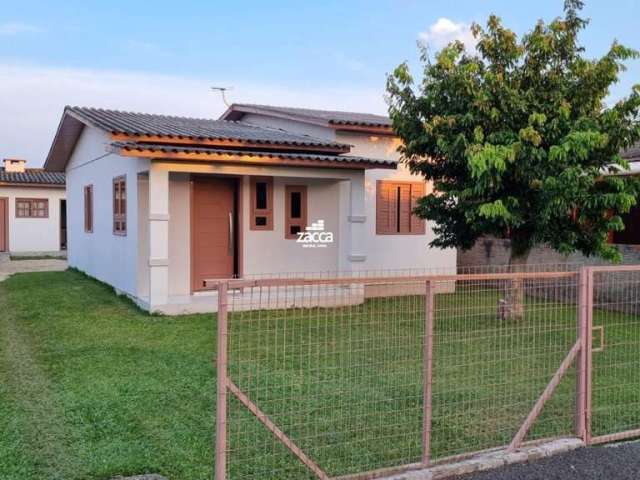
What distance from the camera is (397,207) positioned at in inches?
525

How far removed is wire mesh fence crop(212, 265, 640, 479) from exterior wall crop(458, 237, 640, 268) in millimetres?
4817

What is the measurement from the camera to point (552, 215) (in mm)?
9078

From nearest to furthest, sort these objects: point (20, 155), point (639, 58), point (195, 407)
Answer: point (195, 407) → point (639, 58) → point (20, 155)

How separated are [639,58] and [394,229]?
5.91 m

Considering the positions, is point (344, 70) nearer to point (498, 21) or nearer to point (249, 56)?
point (249, 56)

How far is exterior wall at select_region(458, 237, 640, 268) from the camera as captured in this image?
11656 millimetres

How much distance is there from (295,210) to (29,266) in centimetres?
1011

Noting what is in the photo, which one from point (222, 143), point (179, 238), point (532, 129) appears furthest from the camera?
point (179, 238)

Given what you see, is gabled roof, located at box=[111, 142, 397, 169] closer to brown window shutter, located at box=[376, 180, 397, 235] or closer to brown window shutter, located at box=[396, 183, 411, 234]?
brown window shutter, located at box=[376, 180, 397, 235]

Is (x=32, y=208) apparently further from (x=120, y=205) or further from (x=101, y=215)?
(x=120, y=205)

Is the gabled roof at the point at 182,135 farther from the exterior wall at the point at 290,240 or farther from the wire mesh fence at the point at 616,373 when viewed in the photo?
the wire mesh fence at the point at 616,373

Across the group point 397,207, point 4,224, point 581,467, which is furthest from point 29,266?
point 581,467

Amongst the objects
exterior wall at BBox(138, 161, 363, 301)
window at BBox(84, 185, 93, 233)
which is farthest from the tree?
window at BBox(84, 185, 93, 233)

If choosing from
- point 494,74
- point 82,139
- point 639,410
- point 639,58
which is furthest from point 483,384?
point 82,139
